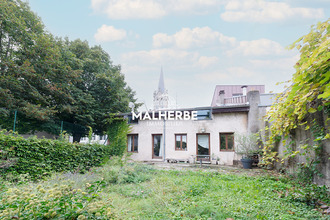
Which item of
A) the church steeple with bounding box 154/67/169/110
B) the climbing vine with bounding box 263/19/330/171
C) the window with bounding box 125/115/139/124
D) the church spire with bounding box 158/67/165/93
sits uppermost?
the church spire with bounding box 158/67/165/93

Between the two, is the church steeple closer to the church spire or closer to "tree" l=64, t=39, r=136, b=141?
the church spire

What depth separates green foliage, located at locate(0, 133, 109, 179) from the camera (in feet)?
19.3

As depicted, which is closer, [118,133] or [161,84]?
[118,133]

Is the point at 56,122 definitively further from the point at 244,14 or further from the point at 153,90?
the point at 153,90

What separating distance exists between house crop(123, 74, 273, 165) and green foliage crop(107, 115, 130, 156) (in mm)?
603

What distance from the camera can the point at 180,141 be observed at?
45.6ft

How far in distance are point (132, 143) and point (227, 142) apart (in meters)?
7.11

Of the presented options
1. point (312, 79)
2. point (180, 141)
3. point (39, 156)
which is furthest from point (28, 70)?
point (312, 79)

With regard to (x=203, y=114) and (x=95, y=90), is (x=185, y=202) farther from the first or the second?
(x=95, y=90)

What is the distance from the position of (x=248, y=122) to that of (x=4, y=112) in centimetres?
1420

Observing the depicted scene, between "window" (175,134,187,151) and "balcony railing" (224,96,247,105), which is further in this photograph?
"balcony railing" (224,96,247,105)

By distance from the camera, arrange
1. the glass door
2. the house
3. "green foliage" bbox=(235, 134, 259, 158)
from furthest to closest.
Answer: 1. the glass door
2. the house
3. "green foliage" bbox=(235, 134, 259, 158)

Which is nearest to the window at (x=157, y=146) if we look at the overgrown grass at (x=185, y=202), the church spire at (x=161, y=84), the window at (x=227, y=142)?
the window at (x=227, y=142)

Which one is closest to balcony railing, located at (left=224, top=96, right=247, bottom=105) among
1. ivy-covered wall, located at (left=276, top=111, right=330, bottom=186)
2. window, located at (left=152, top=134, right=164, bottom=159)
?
window, located at (left=152, top=134, right=164, bottom=159)
